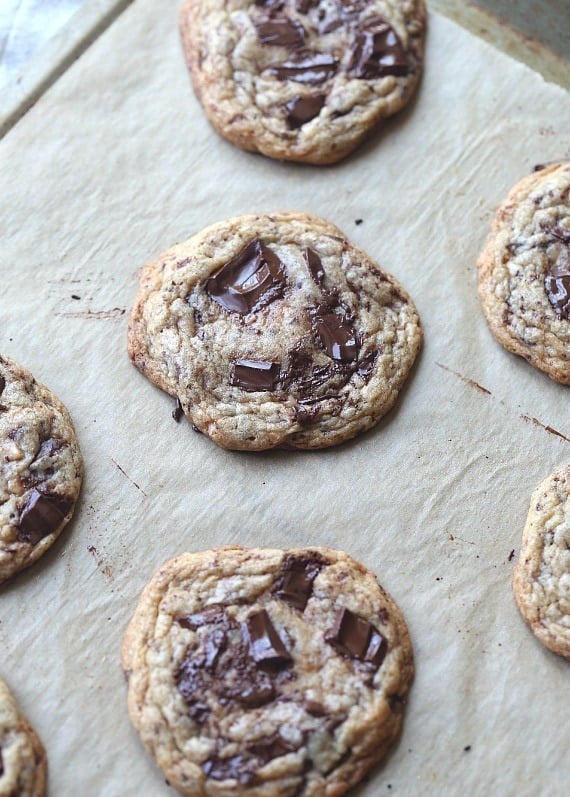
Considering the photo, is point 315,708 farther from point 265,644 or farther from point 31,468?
point 31,468

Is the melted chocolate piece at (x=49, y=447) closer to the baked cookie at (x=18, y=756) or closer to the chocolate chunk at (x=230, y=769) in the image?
the baked cookie at (x=18, y=756)

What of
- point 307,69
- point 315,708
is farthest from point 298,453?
point 307,69

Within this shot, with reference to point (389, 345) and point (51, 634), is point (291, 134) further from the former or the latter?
point (51, 634)

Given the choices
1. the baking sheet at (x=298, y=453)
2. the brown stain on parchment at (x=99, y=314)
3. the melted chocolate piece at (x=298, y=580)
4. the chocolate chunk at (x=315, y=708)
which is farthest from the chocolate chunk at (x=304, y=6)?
the chocolate chunk at (x=315, y=708)

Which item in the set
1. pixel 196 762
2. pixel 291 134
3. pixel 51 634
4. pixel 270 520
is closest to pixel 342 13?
pixel 291 134

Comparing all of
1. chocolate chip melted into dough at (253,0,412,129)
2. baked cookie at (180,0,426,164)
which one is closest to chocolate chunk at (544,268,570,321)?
baked cookie at (180,0,426,164)
